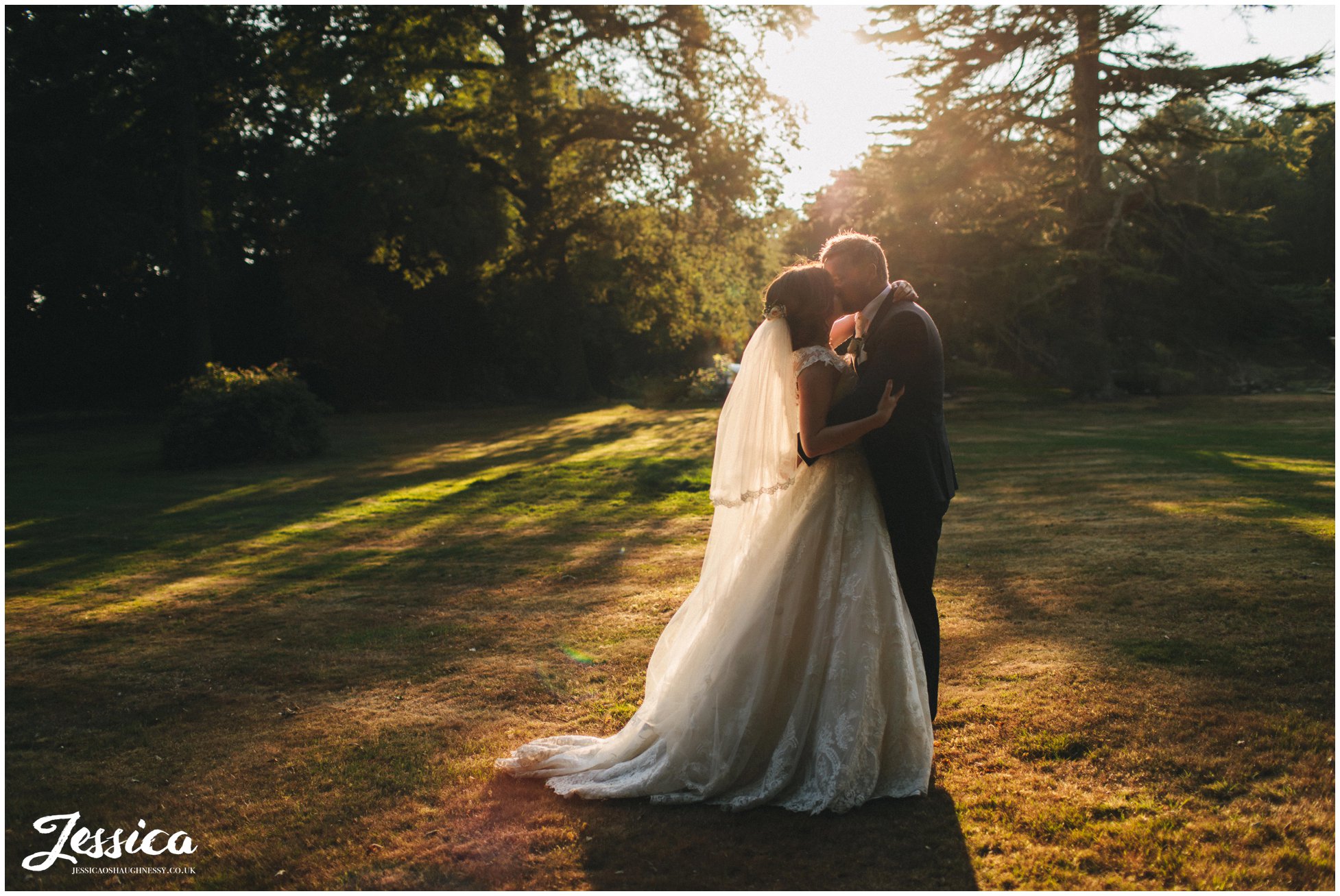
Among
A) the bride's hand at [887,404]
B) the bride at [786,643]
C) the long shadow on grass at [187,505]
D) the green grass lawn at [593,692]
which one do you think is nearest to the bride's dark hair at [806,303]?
the bride at [786,643]

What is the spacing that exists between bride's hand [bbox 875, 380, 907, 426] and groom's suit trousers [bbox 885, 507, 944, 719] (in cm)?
43

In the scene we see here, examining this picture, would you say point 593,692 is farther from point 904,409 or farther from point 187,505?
point 187,505

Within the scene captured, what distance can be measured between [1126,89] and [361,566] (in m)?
21.2

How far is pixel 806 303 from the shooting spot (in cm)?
362

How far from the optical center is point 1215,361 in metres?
25.3

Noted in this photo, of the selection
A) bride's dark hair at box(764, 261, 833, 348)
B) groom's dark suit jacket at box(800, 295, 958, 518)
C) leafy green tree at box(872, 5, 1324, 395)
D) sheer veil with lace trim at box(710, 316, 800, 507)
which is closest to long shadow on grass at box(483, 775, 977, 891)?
groom's dark suit jacket at box(800, 295, 958, 518)

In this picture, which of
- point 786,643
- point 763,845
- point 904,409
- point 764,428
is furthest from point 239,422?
point 763,845

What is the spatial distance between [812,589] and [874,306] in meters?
1.19

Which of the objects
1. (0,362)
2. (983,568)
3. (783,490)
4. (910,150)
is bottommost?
(983,568)

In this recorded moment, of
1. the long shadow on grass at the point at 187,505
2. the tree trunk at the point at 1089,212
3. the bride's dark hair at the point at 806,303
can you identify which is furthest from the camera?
the tree trunk at the point at 1089,212

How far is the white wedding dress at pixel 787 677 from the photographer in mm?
3324

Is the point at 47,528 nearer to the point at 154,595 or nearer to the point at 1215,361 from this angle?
the point at 154,595

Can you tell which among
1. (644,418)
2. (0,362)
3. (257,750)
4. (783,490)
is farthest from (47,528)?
(644,418)

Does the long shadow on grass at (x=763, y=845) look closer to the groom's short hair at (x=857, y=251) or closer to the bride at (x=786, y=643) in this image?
the bride at (x=786, y=643)
